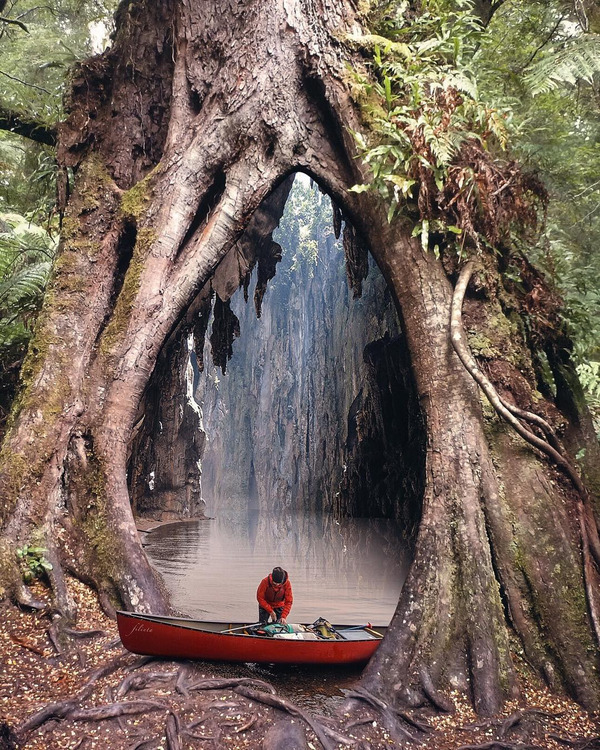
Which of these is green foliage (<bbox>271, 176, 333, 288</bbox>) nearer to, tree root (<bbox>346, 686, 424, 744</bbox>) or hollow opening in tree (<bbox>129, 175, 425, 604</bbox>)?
hollow opening in tree (<bbox>129, 175, 425, 604</bbox>)

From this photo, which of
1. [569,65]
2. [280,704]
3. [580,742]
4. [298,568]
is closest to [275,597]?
[280,704]

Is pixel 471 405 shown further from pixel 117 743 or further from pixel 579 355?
pixel 117 743

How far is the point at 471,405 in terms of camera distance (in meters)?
4.95

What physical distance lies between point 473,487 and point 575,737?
1853mm

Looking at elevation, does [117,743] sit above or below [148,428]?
below

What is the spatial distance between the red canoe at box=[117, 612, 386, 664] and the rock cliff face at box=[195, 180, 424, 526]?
46.1 ft

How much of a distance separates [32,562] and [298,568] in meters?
8.57

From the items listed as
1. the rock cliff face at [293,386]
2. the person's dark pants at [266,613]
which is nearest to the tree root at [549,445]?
the person's dark pants at [266,613]

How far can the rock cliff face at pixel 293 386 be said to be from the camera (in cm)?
2927

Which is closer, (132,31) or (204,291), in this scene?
(132,31)

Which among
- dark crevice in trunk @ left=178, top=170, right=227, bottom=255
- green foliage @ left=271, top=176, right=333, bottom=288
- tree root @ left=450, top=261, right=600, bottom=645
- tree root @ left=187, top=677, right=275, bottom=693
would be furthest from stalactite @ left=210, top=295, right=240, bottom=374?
green foliage @ left=271, top=176, right=333, bottom=288

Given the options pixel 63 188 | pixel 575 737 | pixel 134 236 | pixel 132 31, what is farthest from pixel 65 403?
pixel 132 31

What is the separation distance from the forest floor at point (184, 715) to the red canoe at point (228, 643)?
161 mm

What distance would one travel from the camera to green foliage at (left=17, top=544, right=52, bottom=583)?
4685 mm
